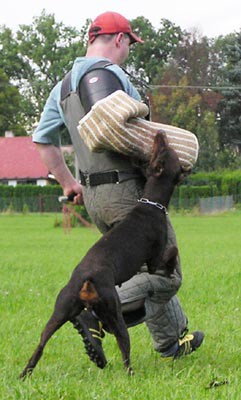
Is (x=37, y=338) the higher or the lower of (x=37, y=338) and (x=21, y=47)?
→ the lower

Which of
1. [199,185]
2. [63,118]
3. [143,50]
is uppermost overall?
[143,50]

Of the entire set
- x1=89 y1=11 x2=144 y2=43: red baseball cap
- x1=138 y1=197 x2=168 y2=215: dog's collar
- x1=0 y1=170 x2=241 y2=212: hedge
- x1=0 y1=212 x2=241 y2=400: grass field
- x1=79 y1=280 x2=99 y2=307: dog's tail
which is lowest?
x1=0 y1=170 x2=241 y2=212: hedge

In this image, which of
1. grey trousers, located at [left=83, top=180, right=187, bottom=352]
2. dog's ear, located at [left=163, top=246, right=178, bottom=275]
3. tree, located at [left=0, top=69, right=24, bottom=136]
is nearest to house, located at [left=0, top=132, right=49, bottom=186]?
tree, located at [left=0, top=69, right=24, bottom=136]

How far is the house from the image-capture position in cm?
7688

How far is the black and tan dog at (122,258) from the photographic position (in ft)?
15.8

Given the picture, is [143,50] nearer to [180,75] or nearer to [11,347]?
[180,75]

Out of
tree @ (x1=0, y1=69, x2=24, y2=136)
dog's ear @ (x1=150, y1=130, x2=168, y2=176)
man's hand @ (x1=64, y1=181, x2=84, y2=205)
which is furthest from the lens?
tree @ (x1=0, y1=69, x2=24, y2=136)

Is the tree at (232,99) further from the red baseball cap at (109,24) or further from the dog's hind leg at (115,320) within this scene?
the dog's hind leg at (115,320)

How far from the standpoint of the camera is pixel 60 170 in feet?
19.0

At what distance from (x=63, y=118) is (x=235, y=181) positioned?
176 ft

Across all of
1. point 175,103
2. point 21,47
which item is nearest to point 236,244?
point 175,103

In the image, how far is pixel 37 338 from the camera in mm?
6824

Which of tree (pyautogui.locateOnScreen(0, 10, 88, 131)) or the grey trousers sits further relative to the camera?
tree (pyautogui.locateOnScreen(0, 10, 88, 131))

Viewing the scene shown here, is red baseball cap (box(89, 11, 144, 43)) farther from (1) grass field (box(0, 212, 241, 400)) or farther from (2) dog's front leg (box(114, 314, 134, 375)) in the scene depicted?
(1) grass field (box(0, 212, 241, 400))
